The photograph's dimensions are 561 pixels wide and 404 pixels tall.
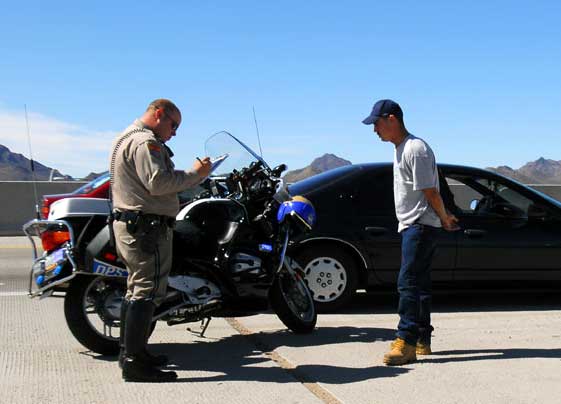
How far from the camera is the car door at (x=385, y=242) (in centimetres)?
699

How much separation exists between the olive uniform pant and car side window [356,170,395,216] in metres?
2.92

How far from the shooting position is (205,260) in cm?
554

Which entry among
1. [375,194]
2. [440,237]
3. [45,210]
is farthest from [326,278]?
[45,210]

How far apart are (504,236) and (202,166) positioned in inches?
150

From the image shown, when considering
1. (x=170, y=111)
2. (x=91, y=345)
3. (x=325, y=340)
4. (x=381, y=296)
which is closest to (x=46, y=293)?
(x=91, y=345)

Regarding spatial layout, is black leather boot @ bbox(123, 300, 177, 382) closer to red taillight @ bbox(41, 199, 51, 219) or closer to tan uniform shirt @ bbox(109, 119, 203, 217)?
tan uniform shirt @ bbox(109, 119, 203, 217)

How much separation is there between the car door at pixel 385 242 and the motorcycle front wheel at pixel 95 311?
266cm

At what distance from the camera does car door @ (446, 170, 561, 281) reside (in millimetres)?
7102

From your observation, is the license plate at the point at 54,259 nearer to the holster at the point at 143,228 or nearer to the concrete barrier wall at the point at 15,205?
the holster at the point at 143,228

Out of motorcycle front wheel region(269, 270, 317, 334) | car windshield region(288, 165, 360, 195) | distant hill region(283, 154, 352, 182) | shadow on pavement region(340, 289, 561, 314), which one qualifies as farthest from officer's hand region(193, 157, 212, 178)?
shadow on pavement region(340, 289, 561, 314)

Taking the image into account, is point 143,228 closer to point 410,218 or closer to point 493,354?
point 410,218

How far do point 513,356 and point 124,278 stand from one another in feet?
9.54

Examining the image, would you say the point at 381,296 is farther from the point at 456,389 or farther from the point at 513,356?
the point at 456,389

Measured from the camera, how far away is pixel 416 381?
4691 millimetres
